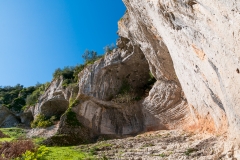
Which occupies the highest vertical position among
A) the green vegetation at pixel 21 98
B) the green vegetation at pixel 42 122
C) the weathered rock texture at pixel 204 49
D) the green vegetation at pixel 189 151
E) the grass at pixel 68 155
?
the green vegetation at pixel 21 98

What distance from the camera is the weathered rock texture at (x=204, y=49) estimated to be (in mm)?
6949

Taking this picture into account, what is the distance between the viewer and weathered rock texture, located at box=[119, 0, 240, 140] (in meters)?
6.95

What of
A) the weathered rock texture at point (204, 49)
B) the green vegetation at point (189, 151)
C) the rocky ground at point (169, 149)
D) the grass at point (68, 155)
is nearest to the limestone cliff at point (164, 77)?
→ the weathered rock texture at point (204, 49)

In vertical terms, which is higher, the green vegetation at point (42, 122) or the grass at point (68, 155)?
the green vegetation at point (42, 122)

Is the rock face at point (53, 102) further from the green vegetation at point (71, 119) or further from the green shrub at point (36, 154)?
the green shrub at point (36, 154)

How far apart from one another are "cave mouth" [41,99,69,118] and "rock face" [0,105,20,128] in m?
5.45

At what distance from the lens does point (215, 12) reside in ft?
23.3

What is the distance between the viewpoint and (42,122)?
2362cm

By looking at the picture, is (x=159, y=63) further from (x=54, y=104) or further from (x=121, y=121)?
(x=54, y=104)

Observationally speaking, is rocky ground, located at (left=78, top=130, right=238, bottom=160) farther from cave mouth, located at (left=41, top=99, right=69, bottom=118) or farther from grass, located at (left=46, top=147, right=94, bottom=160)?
cave mouth, located at (left=41, top=99, right=69, bottom=118)

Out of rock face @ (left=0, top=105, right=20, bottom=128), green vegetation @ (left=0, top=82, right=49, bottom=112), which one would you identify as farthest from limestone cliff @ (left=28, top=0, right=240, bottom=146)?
green vegetation @ (left=0, top=82, right=49, bottom=112)

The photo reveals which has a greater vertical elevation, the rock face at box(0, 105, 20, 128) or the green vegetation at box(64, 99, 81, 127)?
the rock face at box(0, 105, 20, 128)

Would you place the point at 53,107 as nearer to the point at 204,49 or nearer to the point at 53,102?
the point at 53,102

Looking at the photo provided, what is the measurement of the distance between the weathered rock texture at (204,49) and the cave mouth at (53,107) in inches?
593
